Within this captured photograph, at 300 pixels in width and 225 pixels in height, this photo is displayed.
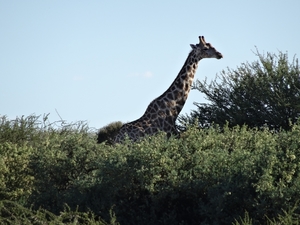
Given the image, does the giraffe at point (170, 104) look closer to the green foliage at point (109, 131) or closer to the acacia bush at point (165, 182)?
the green foliage at point (109, 131)

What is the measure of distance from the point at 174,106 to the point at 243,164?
11.5m

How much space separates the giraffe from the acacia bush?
24.8ft

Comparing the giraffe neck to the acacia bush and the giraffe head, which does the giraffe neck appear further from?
the acacia bush

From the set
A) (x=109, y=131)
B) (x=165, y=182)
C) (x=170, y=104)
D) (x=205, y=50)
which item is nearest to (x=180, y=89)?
(x=170, y=104)

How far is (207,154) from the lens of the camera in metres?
12.5

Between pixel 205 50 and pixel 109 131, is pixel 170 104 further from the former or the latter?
pixel 109 131

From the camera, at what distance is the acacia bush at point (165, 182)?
36.9 feet

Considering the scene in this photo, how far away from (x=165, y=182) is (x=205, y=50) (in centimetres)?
1186

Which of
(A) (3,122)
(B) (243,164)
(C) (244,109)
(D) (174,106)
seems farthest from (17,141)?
(B) (243,164)

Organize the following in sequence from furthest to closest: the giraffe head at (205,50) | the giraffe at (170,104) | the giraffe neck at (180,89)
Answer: the giraffe head at (205,50), the giraffe neck at (180,89), the giraffe at (170,104)

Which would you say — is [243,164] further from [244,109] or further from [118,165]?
[244,109]

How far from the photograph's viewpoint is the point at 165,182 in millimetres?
12305

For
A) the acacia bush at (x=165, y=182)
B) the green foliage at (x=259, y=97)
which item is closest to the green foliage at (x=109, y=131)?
the green foliage at (x=259, y=97)

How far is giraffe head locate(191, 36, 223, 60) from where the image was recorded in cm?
2366
